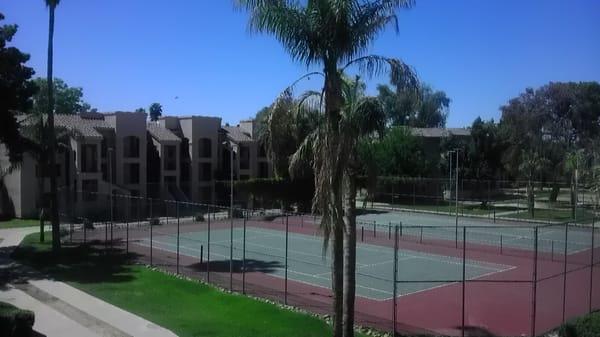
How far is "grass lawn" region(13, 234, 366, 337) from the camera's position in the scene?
19.1m

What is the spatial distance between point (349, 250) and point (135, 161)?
49.8 metres

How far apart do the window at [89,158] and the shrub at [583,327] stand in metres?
48.8

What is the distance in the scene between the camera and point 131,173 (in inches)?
2448

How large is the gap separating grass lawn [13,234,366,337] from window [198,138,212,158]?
3559cm

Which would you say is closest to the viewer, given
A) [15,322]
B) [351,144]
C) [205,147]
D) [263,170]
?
[351,144]

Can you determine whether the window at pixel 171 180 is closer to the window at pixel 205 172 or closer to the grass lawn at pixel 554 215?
the window at pixel 205 172

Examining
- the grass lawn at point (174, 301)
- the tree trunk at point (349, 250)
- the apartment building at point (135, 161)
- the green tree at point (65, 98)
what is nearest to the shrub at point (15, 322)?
the grass lawn at point (174, 301)

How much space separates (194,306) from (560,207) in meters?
53.2

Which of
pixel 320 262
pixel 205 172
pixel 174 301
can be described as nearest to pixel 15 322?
pixel 174 301

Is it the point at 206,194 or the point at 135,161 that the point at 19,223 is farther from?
the point at 206,194

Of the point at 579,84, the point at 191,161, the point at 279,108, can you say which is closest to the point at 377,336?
the point at 279,108

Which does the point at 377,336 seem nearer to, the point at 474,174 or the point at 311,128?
the point at 311,128

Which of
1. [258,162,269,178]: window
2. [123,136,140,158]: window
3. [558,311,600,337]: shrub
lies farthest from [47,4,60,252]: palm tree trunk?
[258,162,269,178]: window

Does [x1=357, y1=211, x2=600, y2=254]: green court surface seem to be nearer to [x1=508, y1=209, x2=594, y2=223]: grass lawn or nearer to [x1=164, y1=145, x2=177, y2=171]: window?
[x1=508, y1=209, x2=594, y2=223]: grass lawn
